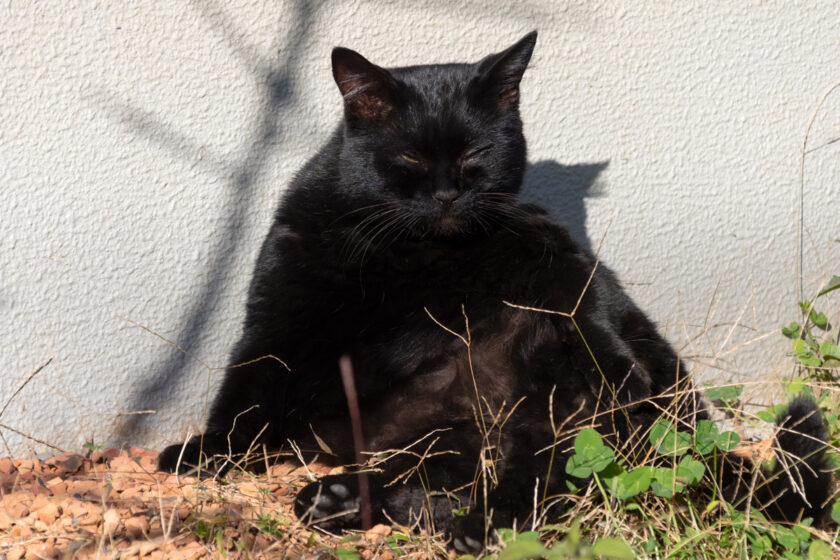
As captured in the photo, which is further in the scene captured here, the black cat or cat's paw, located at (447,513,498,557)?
the black cat

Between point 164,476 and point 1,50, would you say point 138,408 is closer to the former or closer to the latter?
point 164,476

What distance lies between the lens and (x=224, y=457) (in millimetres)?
2006

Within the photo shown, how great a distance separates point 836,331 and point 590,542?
1.56 m

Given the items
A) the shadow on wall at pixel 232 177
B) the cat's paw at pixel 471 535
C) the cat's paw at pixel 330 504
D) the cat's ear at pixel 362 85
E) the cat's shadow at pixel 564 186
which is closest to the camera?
the cat's paw at pixel 471 535

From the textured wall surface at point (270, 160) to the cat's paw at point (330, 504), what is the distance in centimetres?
56

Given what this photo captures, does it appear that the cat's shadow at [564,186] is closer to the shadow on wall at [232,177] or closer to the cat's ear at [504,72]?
the cat's ear at [504,72]

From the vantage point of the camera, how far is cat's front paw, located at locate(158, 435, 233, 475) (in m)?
2.06

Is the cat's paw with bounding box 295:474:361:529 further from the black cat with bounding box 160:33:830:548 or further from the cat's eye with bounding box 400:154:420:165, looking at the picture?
the cat's eye with bounding box 400:154:420:165

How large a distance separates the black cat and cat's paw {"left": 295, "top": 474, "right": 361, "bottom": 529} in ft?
0.65

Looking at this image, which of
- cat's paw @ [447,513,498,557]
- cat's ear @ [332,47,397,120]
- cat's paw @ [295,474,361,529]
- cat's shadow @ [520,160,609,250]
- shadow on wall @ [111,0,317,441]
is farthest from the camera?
cat's shadow @ [520,160,609,250]

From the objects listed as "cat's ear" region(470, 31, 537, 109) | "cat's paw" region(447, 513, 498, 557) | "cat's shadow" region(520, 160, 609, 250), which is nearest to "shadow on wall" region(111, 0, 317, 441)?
"cat's ear" region(470, 31, 537, 109)

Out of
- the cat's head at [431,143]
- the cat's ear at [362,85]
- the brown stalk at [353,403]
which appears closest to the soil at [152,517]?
the brown stalk at [353,403]

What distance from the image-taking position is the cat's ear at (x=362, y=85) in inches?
79.5

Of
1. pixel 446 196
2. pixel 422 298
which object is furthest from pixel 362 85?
pixel 422 298
